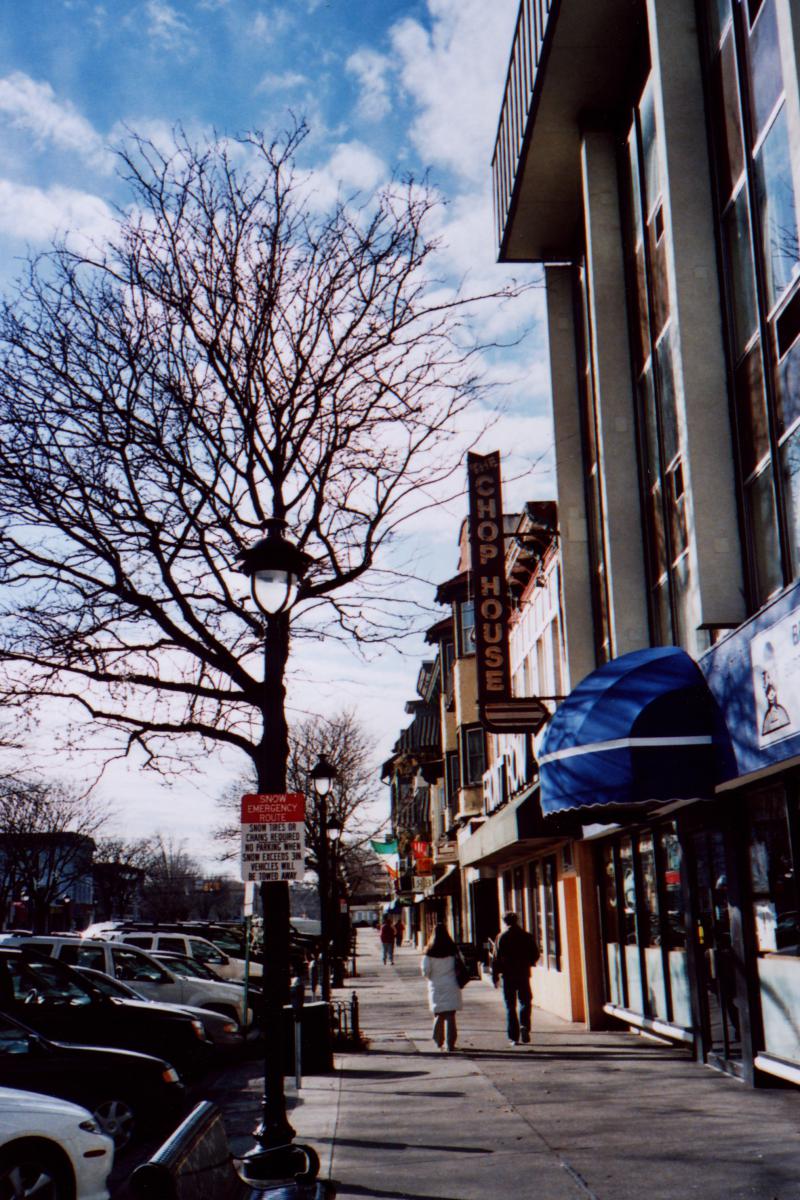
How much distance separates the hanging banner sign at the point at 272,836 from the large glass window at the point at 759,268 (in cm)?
481

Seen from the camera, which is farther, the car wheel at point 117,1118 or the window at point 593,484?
the window at point 593,484

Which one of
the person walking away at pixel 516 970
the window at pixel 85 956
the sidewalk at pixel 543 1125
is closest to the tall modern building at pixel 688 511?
the sidewalk at pixel 543 1125

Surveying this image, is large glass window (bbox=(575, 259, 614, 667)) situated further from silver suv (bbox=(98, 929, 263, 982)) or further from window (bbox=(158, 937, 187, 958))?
window (bbox=(158, 937, 187, 958))

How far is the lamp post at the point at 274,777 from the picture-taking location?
8477mm

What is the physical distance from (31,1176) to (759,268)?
942cm

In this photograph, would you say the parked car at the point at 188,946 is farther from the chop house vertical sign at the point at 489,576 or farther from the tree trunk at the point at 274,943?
the tree trunk at the point at 274,943

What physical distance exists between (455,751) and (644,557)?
1145 inches

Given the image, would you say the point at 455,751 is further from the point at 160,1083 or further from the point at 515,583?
the point at 160,1083

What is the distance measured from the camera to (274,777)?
1005cm

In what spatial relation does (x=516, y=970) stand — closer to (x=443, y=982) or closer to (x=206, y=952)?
(x=443, y=982)

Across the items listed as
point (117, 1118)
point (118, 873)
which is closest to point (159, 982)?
point (117, 1118)

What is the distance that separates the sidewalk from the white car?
1.88m

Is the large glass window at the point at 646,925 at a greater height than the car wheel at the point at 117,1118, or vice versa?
the large glass window at the point at 646,925

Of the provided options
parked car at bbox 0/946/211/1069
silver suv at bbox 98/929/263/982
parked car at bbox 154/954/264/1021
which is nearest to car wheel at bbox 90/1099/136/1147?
parked car at bbox 0/946/211/1069
